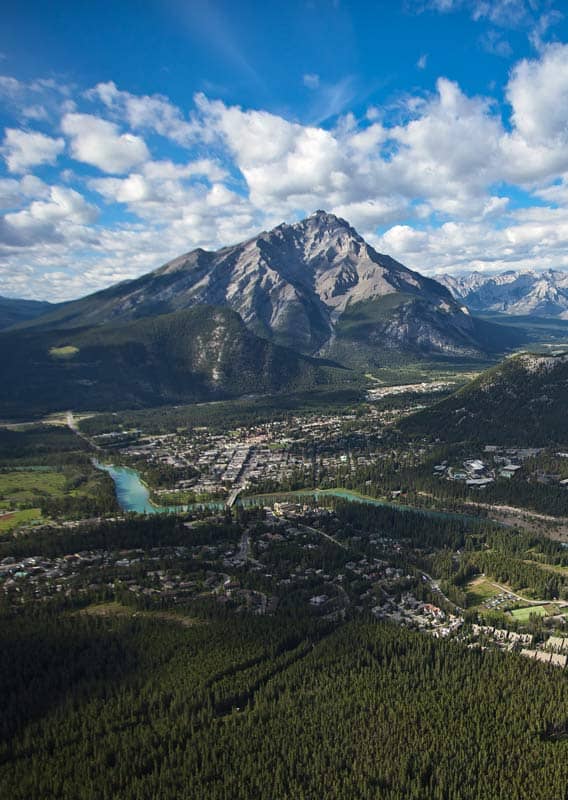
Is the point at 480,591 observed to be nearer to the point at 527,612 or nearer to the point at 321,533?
the point at 527,612

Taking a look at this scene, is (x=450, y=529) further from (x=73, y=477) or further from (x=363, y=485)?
(x=73, y=477)

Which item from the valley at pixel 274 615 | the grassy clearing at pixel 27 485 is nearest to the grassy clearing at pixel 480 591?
the valley at pixel 274 615

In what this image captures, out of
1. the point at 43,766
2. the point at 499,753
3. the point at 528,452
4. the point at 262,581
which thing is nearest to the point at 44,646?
the point at 43,766

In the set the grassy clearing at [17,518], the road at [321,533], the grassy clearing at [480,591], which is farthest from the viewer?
the grassy clearing at [17,518]

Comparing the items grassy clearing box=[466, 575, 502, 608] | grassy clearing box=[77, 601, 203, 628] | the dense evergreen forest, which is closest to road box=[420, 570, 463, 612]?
grassy clearing box=[466, 575, 502, 608]

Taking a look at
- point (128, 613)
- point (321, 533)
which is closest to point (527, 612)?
point (321, 533)

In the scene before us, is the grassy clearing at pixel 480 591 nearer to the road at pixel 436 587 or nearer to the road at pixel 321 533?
the road at pixel 436 587

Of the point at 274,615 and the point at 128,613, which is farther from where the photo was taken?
the point at 128,613
